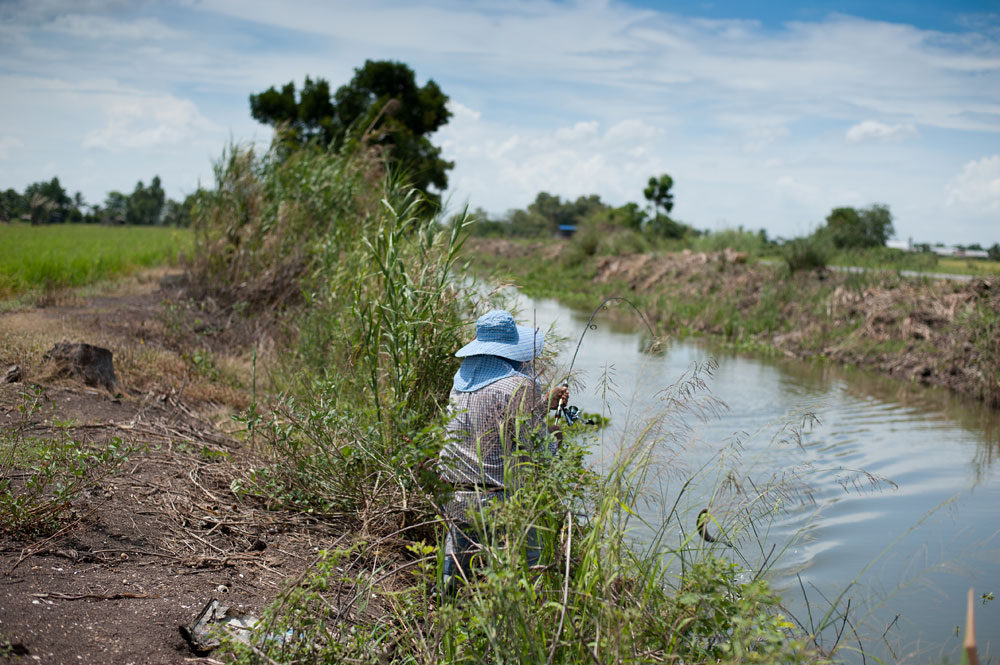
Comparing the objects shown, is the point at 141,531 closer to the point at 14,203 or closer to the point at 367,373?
the point at 367,373

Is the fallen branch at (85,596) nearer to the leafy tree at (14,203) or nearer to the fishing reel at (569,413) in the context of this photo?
the fishing reel at (569,413)

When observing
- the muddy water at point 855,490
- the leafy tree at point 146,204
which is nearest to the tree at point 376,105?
the muddy water at point 855,490

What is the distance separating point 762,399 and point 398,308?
6.92m

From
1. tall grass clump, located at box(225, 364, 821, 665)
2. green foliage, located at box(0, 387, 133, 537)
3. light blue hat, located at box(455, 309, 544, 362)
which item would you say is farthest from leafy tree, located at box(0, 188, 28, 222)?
tall grass clump, located at box(225, 364, 821, 665)

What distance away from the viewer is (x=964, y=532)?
5656 millimetres

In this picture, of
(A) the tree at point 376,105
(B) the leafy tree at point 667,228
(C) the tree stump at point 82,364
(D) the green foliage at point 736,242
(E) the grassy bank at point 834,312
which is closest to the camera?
(C) the tree stump at point 82,364

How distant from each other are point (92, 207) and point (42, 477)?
145ft

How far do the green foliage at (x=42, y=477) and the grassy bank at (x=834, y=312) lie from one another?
3.02 meters

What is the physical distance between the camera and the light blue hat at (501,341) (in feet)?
Result: 12.9

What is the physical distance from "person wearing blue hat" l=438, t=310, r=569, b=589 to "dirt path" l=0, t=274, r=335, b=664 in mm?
827

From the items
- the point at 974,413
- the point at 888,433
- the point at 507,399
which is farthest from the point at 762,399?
the point at 507,399

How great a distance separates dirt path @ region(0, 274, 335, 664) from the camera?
288 cm

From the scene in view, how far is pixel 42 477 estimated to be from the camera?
3713mm

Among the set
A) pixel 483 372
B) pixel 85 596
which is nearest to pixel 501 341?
pixel 483 372
